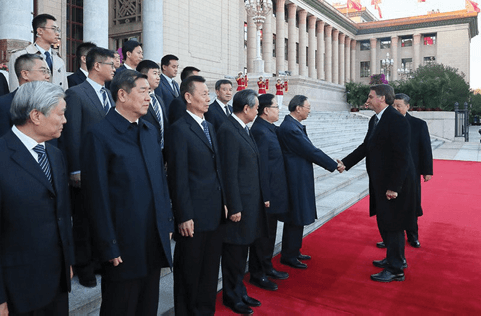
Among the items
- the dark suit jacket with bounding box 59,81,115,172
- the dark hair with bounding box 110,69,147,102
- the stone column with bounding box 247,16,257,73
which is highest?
the stone column with bounding box 247,16,257,73

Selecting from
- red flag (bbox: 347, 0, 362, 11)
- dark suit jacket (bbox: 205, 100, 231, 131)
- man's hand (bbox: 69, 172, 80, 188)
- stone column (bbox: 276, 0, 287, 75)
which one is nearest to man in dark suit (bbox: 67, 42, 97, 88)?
man's hand (bbox: 69, 172, 80, 188)

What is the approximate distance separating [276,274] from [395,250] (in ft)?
4.04

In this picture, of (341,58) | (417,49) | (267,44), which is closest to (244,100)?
(267,44)

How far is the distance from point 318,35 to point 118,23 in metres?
25.9

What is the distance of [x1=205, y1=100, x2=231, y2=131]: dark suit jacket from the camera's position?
4.29 metres

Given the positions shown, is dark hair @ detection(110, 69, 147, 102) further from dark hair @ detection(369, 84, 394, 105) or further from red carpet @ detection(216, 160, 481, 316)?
dark hair @ detection(369, 84, 394, 105)

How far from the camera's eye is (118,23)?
22750 mm

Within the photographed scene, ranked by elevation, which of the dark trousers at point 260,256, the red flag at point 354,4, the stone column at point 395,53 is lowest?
the dark trousers at point 260,256

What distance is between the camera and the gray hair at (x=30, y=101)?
1.98 metres

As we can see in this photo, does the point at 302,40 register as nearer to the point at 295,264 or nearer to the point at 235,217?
the point at 295,264

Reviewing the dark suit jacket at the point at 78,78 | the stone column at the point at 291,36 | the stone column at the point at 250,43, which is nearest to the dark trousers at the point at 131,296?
the dark suit jacket at the point at 78,78

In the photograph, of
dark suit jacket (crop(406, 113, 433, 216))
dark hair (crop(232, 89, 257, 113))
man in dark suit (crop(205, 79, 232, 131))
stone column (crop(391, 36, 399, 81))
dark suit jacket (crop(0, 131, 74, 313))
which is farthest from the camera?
stone column (crop(391, 36, 399, 81))

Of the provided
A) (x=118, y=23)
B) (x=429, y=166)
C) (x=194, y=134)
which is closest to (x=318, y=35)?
(x=118, y=23)

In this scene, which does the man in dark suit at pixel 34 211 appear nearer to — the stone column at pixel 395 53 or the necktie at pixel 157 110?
the necktie at pixel 157 110
